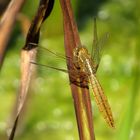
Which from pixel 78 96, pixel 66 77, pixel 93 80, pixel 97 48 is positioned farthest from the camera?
pixel 66 77

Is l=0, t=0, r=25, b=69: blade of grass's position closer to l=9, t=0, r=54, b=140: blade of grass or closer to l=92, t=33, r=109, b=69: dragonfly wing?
l=9, t=0, r=54, b=140: blade of grass

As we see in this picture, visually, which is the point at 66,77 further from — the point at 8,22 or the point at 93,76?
the point at 8,22

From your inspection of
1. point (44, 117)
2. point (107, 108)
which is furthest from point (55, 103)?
point (107, 108)

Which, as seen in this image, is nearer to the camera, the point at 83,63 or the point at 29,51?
the point at 29,51

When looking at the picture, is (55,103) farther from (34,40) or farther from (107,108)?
(34,40)

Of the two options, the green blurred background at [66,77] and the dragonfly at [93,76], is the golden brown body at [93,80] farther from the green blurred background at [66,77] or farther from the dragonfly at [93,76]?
the green blurred background at [66,77]

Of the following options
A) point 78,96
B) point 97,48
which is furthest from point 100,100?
point 78,96

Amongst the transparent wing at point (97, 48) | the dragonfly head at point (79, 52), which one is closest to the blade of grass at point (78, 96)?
the dragonfly head at point (79, 52)
